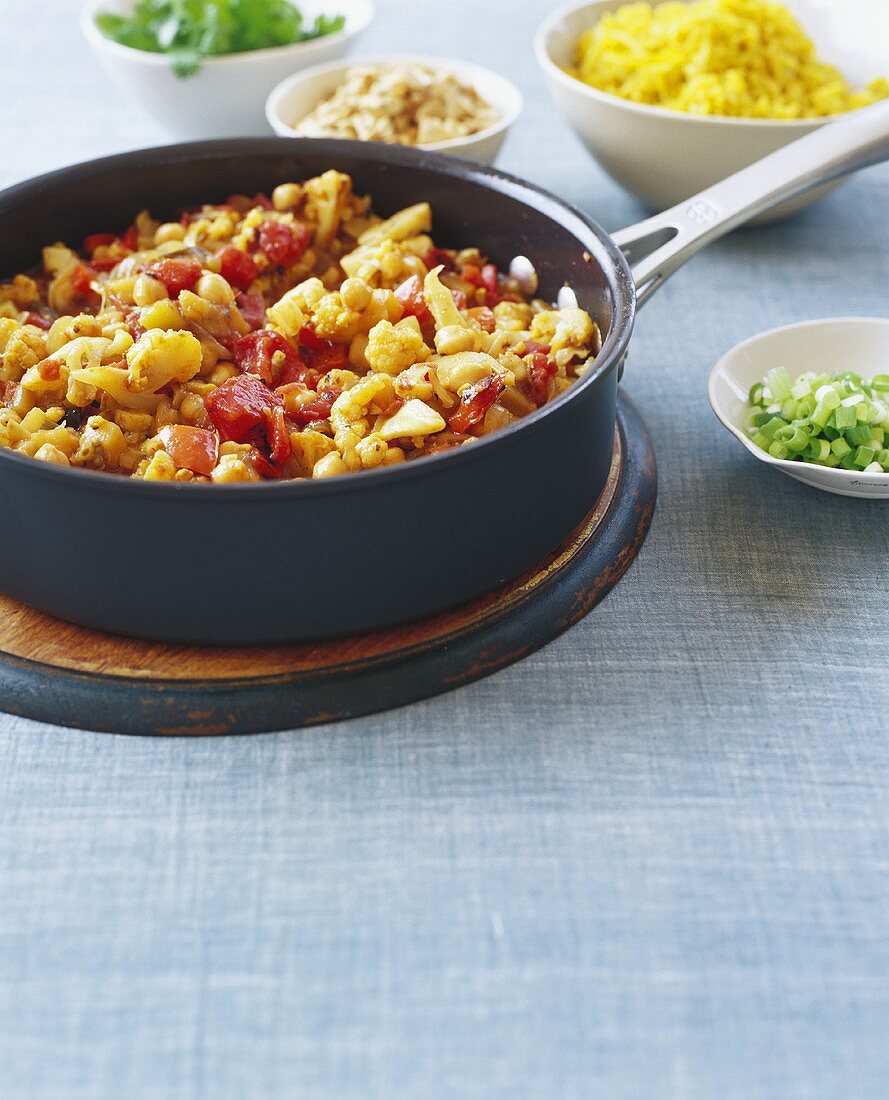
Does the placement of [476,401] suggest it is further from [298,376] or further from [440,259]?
[440,259]

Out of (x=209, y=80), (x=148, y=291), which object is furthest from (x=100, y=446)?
(x=209, y=80)

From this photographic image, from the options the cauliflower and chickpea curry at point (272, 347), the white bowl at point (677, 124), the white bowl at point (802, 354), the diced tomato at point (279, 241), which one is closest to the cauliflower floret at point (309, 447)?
the cauliflower and chickpea curry at point (272, 347)

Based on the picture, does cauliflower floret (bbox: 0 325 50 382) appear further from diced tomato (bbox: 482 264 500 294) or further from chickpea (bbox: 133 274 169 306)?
diced tomato (bbox: 482 264 500 294)

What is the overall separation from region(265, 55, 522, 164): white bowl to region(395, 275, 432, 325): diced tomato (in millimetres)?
849

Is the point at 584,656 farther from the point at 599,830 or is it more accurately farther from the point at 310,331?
the point at 310,331

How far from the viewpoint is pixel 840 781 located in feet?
5.03

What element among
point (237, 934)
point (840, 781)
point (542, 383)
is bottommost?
point (840, 781)

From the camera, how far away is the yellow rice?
8.77 feet

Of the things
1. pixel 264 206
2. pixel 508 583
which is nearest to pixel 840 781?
pixel 508 583

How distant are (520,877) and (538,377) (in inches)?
31.2

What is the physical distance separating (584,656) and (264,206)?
44.7 inches

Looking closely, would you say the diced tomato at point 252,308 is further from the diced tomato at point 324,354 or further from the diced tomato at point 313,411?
the diced tomato at point 313,411

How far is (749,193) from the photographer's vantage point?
212 cm

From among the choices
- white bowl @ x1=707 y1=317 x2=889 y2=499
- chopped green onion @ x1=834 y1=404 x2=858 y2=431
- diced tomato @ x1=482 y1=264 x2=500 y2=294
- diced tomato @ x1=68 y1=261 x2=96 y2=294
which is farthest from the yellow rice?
diced tomato @ x1=68 y1=261 x2=96 y2=294
